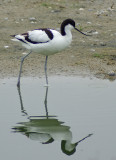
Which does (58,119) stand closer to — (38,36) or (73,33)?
(38,36)

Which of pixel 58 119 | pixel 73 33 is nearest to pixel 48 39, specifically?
pixel 58 119

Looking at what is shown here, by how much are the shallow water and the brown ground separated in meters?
0.61

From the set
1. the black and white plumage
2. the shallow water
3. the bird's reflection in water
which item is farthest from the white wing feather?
the bird's reflection in water

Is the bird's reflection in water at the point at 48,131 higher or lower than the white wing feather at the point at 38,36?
lower

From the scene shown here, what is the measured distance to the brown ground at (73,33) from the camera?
8.30m

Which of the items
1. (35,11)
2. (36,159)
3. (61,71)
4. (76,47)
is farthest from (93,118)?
(35,11)

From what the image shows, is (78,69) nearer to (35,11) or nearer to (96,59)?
(96,59)

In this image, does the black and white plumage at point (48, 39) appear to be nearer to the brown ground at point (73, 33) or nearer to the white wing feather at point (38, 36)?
the white wing feather at point (38, 36)

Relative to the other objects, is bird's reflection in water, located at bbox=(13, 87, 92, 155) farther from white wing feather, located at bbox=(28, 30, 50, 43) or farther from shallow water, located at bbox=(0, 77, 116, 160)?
white wing feather, located at bbox=(28, 30, 50, 43)

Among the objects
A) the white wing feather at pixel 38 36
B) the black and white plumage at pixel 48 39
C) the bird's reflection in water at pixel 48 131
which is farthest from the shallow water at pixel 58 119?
the white wing feather at pixel 38 36

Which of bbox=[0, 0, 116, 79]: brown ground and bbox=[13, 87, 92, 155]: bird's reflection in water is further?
bbox=[0, 0, 116, 79]: brown ground

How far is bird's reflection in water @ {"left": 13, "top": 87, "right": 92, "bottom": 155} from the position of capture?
17.4ft

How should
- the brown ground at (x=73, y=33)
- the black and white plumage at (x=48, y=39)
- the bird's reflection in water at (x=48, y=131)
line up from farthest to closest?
the brown ground at (x=73, y=33) < the black and white plumage at (x=48, y=39) < the bird's reflection in water at (x=48, y=131)

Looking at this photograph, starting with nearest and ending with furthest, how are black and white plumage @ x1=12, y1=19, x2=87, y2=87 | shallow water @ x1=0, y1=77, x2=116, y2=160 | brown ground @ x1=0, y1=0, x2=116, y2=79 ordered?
shallow water @ x1=0, y1=77, x2=116, y2=160 → black and white plumage @ x1=12, y1=19, x2=87, y2=87 → brown ground @ x1=0, y1=0, x2=116, y2=79
